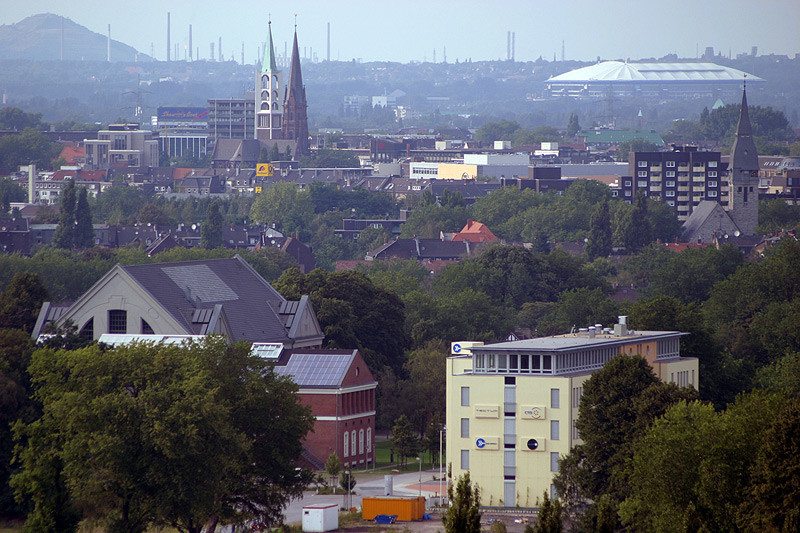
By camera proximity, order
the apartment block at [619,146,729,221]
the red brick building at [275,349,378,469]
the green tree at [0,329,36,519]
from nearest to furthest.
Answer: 1. the green tree at [0,329,36,519]
2. the red brick building at [275,349,378,469]
3. the apartment block at [619,146,729,221]

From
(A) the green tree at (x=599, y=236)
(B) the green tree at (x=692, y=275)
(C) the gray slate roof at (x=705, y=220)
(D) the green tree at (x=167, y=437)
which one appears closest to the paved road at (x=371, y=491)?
(D) the green tree at (x=167, y=437)

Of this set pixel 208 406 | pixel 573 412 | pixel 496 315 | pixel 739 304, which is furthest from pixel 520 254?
pixel 208 406

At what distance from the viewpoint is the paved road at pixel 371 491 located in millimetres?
61625

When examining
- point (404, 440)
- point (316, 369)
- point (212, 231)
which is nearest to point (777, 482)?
point (404, 440)

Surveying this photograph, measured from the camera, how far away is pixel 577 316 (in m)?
96.9

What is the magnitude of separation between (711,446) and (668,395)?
27.3ft

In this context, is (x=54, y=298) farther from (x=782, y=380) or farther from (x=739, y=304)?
(x=782, y=380)

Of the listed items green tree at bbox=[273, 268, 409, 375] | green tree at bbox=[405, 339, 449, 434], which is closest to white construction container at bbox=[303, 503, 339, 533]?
green tree at bbox=[405, 339, 449, 434]

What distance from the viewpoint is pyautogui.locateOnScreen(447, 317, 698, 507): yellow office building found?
6075 cm

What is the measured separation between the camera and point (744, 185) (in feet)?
570

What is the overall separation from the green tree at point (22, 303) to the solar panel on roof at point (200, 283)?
580 cm

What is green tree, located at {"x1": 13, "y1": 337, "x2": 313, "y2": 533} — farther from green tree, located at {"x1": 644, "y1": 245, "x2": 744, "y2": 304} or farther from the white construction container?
green tree, located at {"x1": 644, "y1": 245, "x2": 744, "y2": 304}

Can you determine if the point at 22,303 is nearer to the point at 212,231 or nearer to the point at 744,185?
the point at 212,231

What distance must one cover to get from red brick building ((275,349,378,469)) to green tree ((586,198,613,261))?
277ft
